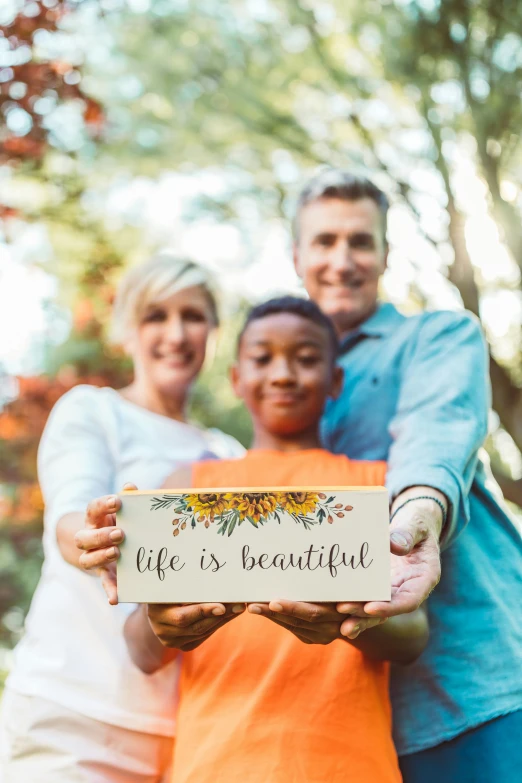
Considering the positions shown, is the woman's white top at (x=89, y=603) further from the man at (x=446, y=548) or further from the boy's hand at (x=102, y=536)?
the man at (x=446, y=548)

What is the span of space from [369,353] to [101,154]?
5321 mm

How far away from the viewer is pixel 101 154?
23.0 ft

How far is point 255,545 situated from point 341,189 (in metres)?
1.47

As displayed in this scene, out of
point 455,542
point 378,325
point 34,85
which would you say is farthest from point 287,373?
point 34,85

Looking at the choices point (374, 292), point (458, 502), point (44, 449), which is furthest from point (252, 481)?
point (374, 292)

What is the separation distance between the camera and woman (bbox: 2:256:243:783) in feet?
6.56

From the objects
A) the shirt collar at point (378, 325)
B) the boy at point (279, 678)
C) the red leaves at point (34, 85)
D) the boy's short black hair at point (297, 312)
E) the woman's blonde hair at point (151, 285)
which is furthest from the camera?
the red leaves at point (34, 85)

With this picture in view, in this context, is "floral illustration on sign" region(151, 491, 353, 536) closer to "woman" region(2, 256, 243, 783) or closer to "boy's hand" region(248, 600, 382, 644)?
"boy's hand" region(248, 600, 382, 644)

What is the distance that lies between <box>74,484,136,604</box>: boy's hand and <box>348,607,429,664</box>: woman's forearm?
53 cm

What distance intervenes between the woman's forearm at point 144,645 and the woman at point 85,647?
0.15m

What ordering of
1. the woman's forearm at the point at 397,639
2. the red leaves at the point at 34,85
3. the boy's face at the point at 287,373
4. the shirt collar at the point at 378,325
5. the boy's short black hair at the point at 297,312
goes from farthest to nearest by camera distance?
the red leaves at the point at 34,85 → the shirt collar at the point at 378,325 → the boy's short black hair at the point at 297,312 → the boy's face at the point at 287,373 → the woman's forearm at the point at 397,639

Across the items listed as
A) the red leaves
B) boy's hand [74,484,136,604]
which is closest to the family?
boy's hand [74,484,136,604]

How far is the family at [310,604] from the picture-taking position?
1596mm

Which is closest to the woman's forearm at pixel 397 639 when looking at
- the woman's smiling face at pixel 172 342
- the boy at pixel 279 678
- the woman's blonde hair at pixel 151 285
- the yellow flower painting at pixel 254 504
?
the boy at pixel 279 678
